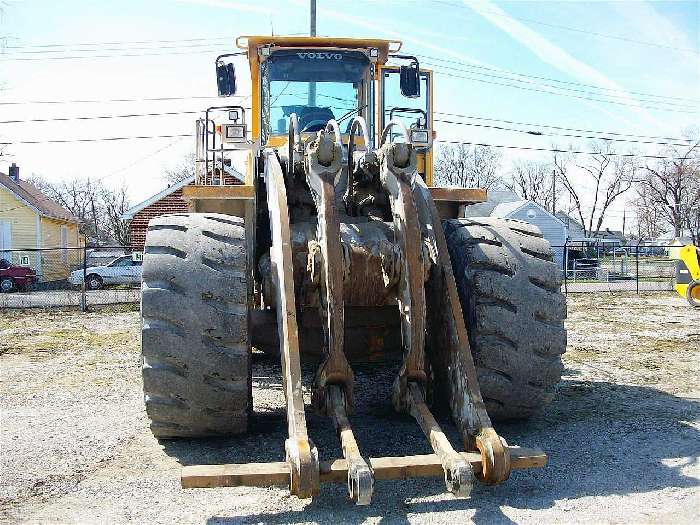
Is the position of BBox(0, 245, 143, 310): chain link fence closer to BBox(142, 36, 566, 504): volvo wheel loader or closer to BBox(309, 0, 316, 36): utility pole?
BBox(309, 0, 316, 36): utility pole

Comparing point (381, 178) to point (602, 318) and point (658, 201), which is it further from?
point (658, 201)

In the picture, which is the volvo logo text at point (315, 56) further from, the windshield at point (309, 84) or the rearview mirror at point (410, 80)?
the rearview mirror at point (410, 80)

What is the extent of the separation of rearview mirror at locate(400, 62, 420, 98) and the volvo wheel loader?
1871 mm

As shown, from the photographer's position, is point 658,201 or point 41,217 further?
point 658,201

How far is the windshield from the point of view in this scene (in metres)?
6.40

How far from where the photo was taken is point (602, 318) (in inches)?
511

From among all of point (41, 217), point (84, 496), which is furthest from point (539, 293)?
point (41, 217)

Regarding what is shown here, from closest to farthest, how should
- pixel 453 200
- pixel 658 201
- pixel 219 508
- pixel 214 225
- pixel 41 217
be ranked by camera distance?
pixel 219 508, pixel 214 225, pixel 453 200, pixel 41 217, pixel 658 201

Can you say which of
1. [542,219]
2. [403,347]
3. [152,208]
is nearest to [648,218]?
[542,219]

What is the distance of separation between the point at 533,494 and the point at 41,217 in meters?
30.6

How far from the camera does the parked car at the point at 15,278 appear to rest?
23625 millimetres

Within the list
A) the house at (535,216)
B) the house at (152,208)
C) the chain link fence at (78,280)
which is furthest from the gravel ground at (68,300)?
the house at (535,216)

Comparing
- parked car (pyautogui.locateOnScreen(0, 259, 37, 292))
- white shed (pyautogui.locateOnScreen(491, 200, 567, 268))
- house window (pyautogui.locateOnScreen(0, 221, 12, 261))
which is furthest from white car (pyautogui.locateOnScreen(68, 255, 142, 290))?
white shed (pyautogui.locateOnScreen(491, 200, 567, 268))

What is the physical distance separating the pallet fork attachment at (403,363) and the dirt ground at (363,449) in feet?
0.90
